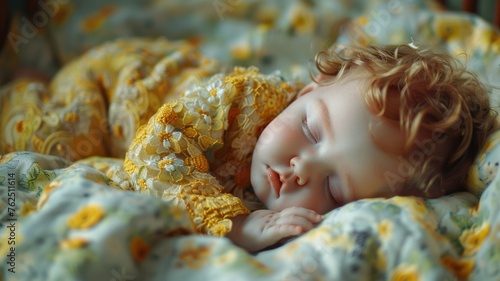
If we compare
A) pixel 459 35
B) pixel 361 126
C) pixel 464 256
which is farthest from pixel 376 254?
pixel 459 35

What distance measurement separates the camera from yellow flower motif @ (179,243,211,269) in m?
0.84

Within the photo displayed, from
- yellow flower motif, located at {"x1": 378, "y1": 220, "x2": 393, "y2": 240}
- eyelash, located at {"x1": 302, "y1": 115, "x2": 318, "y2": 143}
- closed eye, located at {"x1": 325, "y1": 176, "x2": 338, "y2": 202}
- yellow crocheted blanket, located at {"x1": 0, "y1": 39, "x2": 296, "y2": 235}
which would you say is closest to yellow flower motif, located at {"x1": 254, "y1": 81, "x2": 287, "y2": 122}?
yellow crocheted blanket, located at {"x1": 0, "y1": 39, "x2": 296, "y2": 235}

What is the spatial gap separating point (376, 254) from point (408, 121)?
282 millimetres

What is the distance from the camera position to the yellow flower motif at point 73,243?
2.63 ft

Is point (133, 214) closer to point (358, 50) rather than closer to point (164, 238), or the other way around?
point (164, 238)

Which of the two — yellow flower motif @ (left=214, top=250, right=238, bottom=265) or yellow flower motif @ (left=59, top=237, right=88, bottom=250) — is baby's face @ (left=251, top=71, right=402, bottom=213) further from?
yellow flower motif @ (left=59, top=237, right=88, bottom=250)

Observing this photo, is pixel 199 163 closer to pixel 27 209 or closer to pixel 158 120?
pixel 158 120

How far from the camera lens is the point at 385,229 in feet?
2.86

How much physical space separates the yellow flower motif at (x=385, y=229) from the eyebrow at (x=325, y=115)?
0.75 feet

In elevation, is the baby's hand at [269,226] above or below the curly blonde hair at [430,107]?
below

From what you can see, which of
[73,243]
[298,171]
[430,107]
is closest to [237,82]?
[298,171]

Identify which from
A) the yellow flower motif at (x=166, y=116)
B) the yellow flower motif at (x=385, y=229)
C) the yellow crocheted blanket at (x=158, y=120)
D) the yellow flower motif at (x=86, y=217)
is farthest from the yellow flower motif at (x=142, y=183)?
the yellow flower motif at (x=385, y=229)

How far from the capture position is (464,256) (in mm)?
897

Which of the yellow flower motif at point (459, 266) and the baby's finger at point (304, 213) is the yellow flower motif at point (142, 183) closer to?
the baby's finger at point (304, 213)
